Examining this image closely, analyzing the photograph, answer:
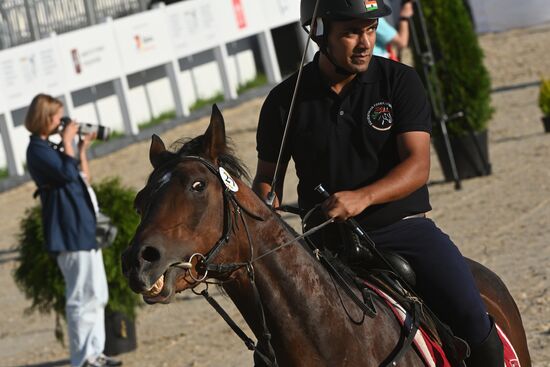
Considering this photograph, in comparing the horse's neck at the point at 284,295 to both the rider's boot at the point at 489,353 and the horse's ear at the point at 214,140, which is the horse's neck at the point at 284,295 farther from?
the rider's boot at the point at 489,353

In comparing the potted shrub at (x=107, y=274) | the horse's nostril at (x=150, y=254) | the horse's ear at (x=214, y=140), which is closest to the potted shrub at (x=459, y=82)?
the potted shrub at (x=107, y=274)

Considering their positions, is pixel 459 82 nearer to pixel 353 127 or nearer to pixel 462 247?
pixel 462 247

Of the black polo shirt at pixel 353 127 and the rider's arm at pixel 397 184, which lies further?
the black polo shirt at pixel 353 127

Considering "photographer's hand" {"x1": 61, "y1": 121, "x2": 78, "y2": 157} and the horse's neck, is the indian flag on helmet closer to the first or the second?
the horse's neck

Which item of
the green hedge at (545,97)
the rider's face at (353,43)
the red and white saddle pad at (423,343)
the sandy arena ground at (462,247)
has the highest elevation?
Result: the rider's face at (353,43)

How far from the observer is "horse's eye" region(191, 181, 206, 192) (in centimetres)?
421

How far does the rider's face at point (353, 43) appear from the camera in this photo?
16.3ft

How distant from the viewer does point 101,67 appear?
21.8 meters

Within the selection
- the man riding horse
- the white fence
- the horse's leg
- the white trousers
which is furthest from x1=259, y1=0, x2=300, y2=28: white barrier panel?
the man riding horse

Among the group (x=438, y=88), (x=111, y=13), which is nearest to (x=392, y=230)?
(x=438, y=88)

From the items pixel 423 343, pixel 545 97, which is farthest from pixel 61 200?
pixel 545 97

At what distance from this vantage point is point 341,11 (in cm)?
489

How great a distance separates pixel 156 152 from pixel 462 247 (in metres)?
7.80

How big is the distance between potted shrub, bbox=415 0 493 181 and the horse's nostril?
11.3 meters
